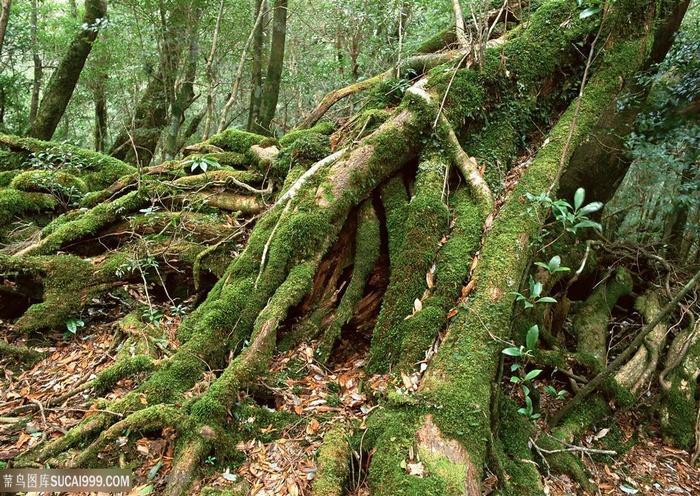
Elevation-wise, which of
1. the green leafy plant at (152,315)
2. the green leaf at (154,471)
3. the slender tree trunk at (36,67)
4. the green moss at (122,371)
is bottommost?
the green leaf at (154,471)

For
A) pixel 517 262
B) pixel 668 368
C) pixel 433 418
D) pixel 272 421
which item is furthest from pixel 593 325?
pixel 272 421

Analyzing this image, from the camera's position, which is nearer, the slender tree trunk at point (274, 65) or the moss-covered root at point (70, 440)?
the moss-covered root at point (70, 440)

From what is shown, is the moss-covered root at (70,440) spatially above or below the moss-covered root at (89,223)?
below

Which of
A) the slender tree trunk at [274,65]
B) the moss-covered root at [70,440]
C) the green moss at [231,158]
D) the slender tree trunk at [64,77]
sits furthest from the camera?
the slender tree trunk at [274,65]

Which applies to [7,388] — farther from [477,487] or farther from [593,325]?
[593,325]

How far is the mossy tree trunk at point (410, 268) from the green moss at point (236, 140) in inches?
8.7

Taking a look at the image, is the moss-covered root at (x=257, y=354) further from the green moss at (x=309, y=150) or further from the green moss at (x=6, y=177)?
the green moss at (x=6, y=177)

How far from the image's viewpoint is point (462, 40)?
17.8 ft

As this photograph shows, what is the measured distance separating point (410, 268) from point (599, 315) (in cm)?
337

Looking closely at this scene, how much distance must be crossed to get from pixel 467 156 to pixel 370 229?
4.21ft

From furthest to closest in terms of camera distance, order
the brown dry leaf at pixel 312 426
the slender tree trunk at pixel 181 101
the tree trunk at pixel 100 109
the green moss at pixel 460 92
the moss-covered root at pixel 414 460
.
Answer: the tree trunk at pixel 100 109, the slender tree trunk at pixel 181 101, the green moss at pixel 460 92, the brown dry leaf at pixel 312 426, the moss-covered root at pixel 414 460

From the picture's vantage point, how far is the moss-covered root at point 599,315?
5.16 meters

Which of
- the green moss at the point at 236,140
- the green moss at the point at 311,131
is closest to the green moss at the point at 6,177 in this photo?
the green moss at the point at 236,140

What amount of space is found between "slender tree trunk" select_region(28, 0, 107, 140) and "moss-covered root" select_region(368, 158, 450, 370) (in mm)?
7144
